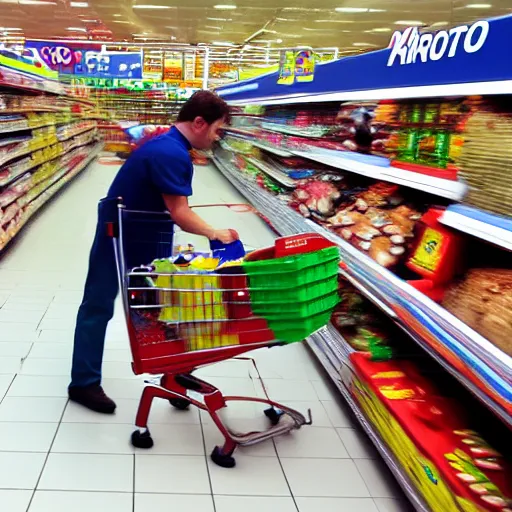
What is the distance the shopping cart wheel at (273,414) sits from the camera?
2756 millimetres

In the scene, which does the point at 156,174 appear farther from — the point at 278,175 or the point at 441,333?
the point at 278,175

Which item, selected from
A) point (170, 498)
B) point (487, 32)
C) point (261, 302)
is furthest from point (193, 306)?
point (487, 32)

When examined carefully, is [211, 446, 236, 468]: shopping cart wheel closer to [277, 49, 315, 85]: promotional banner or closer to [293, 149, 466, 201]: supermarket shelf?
[293, 149, 466, 201]: supermarket shelf

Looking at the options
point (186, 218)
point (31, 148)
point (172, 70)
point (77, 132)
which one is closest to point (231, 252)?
point (186, 218)

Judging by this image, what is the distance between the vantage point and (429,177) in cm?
243

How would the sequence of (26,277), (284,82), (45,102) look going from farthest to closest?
1. (45,102)
2. (284,82)
3. (26,277)

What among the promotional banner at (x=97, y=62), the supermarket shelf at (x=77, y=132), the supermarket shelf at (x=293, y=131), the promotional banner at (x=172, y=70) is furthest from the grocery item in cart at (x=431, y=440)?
the promotional banner at (x=172, y=70)

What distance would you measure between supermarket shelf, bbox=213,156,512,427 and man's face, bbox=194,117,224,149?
96cm

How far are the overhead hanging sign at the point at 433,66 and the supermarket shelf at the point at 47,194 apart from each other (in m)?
3.38

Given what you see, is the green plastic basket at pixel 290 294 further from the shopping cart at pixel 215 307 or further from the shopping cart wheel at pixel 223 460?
the shopping cart wheel at pixel 223 460

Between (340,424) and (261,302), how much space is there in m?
1.03

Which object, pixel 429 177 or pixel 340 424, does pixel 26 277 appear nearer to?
pixel 340 424

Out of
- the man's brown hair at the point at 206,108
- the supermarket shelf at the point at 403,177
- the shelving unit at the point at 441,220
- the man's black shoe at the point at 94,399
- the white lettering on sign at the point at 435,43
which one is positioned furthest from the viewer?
the man's black shoe at the point at 94,399

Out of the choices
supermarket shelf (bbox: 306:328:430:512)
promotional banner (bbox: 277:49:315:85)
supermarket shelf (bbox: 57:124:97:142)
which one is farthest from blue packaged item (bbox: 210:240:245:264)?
supermarket shelf (bbox: 57:124:97:142)
